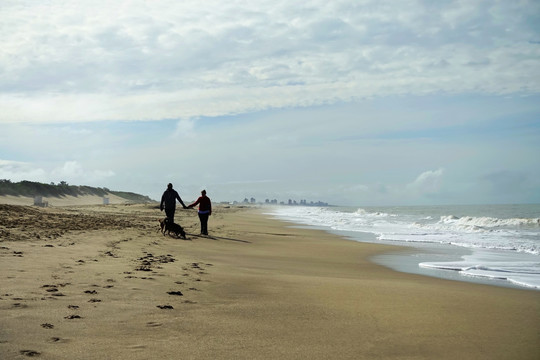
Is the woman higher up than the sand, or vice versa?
the woman

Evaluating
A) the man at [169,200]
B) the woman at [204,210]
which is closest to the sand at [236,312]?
the man at [169,200]

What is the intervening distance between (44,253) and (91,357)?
253 inches

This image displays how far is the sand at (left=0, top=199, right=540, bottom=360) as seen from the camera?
441 centimetres

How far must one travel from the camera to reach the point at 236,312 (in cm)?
588

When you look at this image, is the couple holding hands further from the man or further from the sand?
the sand

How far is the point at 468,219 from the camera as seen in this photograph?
41.9m

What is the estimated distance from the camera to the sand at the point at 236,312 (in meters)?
4.41

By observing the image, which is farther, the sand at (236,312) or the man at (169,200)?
the man at (169,200)

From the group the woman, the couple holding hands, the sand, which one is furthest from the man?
the sand

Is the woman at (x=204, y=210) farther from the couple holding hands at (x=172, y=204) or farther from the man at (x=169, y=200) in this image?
the man at (x=169, y=200)

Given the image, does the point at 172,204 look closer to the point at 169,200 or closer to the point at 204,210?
the point at 169,200

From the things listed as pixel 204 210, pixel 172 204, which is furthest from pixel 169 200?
pixel 204 210

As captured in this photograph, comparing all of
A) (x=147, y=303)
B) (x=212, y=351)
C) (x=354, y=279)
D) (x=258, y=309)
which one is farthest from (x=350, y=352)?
(x=354, y=279)

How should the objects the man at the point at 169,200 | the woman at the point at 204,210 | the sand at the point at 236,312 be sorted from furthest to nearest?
the woman at the point at 204,210, the man at the point at 169,200, the sand at the point at 236,312
